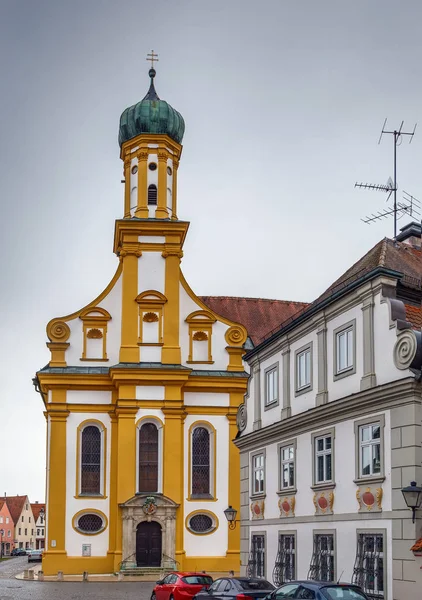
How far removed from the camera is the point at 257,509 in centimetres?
2998

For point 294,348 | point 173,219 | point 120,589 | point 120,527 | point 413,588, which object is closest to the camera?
A: point 413,588

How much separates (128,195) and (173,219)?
293 cm

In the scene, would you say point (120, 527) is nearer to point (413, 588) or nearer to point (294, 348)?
point (294, 348)

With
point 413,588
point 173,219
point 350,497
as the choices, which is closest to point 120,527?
point 173,219

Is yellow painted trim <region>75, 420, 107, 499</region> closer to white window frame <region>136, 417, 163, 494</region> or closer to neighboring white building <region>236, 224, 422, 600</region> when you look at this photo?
white window frame <region>136, 417, 163, 494</region>

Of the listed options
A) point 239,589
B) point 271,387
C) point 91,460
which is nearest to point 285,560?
point 239,589

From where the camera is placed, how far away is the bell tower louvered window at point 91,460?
157ft

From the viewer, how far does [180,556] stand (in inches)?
1841

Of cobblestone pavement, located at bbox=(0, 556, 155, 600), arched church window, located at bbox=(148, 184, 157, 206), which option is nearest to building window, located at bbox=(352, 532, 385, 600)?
cobblestone pavement, located at bbox=(0, 556, 155, 600)

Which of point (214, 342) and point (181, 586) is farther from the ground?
point (214, 342)

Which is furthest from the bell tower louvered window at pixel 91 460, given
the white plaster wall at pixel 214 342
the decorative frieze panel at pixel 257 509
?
the decorative frieze panel at pixel 257 509

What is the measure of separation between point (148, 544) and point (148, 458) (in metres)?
3.89

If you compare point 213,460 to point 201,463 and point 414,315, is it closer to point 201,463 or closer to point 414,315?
point 201,463

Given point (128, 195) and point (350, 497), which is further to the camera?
point (128, 195)
